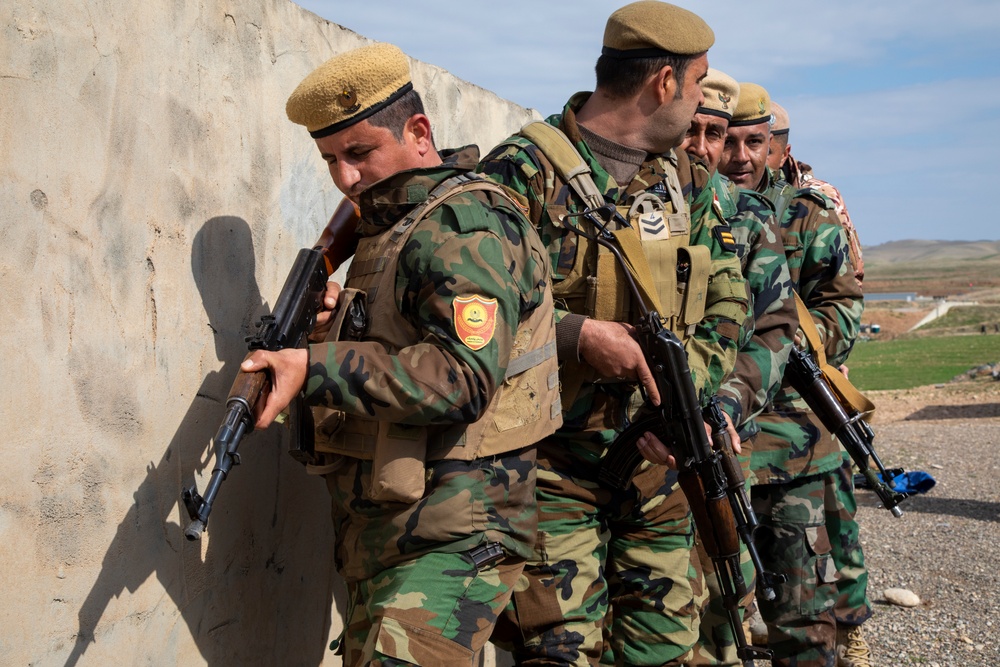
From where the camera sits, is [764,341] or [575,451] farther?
[764,341]

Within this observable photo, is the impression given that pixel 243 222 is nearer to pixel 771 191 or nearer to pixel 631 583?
pixel 631 583

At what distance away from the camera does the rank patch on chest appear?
210cm

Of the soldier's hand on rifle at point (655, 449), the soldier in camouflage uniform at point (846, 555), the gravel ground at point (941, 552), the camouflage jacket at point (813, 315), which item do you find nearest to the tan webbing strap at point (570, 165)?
the soldier's hand on rifle at point (655, 449)

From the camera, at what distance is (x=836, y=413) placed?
3857 millimetres

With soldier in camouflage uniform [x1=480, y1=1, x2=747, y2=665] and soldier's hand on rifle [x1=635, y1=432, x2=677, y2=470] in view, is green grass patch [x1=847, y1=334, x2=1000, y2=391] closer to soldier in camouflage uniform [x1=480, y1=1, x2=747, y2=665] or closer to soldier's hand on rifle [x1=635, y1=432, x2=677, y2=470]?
soldier in camouflage uniform [x1=480, y1=1, x2=747, y2=665]

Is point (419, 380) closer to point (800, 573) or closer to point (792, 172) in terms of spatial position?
point (800, 573)

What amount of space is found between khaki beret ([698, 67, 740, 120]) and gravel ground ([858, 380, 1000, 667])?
2.96 m

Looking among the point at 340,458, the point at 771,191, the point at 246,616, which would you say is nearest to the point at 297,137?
the point at 340,458

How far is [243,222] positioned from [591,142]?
3.28 ft

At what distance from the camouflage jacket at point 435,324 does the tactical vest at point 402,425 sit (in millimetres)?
34

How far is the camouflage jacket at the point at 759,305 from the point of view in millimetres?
3223

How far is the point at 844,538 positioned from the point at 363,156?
2.84 meters

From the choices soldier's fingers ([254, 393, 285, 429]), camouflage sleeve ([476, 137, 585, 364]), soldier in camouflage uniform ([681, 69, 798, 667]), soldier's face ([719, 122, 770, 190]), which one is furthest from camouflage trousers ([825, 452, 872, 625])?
soldier's fingers ([254, 393, 285, 429])

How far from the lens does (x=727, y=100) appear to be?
140 inches
